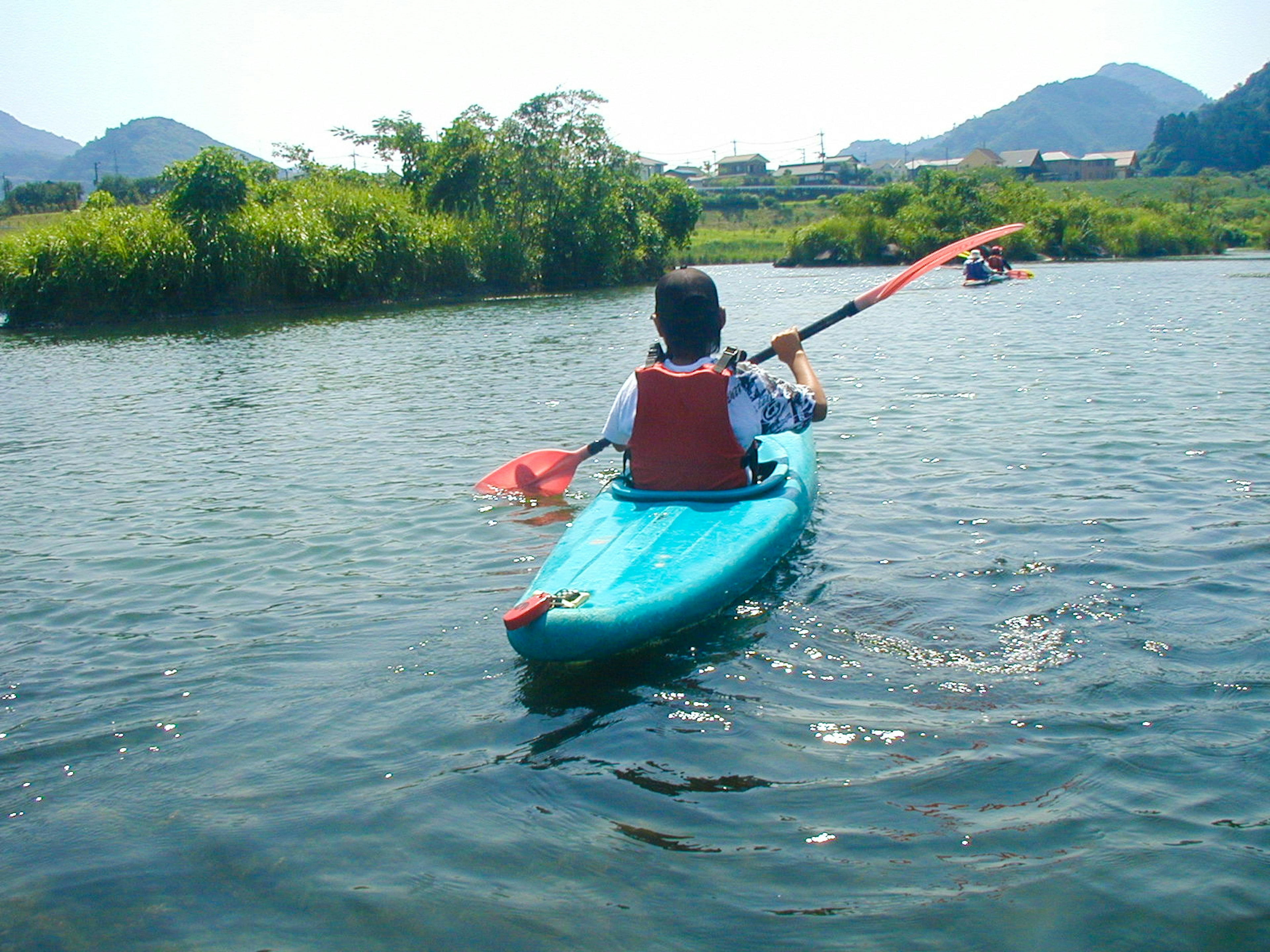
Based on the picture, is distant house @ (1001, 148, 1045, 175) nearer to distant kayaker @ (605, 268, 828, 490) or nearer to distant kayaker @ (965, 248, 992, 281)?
distant kayaker @ (965, 248, 992, 281)

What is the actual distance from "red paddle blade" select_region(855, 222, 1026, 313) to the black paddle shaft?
5cm

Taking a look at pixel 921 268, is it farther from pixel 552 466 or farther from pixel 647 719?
pixel 647 719

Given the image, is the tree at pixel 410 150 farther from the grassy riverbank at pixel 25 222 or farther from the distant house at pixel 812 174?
the distant house at pixel 812 174

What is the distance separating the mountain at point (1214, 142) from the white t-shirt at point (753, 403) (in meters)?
110

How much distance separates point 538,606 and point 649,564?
65 centimetres

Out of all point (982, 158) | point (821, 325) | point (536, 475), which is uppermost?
point (982, 158)

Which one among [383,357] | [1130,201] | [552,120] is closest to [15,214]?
[552,120]

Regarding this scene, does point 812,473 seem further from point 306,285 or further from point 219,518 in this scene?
point 306,285

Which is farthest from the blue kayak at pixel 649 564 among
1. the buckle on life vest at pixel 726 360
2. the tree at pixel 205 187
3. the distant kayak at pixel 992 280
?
the tree at pixel 205 187

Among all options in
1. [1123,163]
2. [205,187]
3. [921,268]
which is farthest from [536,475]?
[1123,163]

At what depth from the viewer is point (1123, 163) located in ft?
398

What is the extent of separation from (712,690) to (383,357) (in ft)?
39.3

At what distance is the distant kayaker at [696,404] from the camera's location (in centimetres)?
438

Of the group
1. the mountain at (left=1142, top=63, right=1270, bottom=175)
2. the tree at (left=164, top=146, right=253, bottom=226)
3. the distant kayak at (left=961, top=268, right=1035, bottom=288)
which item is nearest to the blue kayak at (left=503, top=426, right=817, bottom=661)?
the distant kayak at (left=961, top=268, right=1035, bottom=288)
